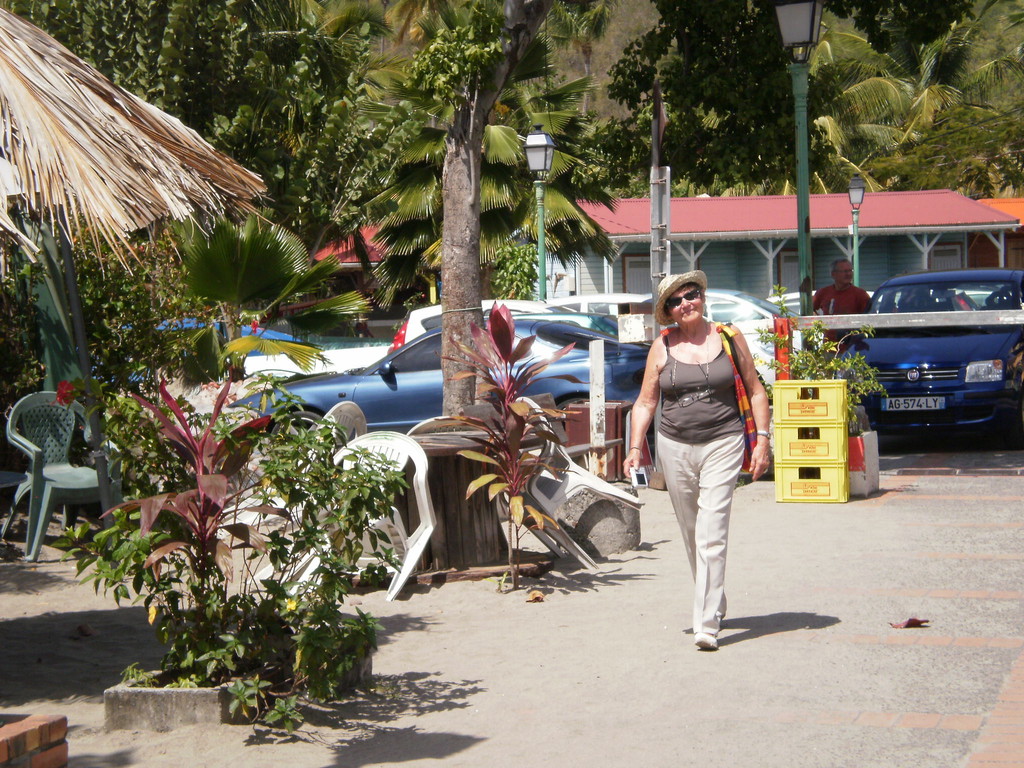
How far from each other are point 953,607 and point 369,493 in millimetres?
3438

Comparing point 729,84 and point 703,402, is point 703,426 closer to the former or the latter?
point 703,402

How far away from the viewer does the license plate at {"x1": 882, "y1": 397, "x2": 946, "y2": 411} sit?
12.6 meters

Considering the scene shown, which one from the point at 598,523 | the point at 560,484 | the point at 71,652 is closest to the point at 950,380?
the point at 598,523

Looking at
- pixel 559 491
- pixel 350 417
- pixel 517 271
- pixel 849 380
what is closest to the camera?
pixel 559 491

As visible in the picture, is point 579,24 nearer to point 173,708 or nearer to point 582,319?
point 582,319

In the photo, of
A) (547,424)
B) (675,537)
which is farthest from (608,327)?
(547,424)

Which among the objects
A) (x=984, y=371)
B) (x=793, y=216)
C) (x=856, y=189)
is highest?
(x=793, y=216)

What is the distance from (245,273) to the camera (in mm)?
8242

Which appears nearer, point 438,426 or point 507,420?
point 507,420

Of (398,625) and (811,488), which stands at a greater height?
(811,488)

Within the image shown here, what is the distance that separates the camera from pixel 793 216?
34125 millimetres

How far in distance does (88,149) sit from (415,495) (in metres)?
3.08

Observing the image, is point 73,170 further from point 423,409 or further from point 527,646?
point 423,409

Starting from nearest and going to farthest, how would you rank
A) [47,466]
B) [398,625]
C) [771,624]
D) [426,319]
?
[771,624] < [398,625] < [47,466] < [426,319]
